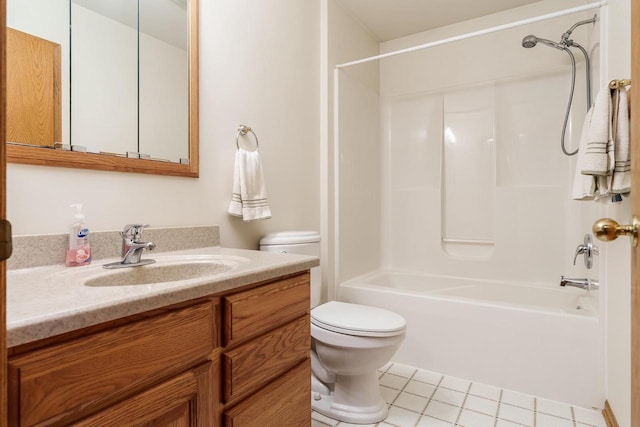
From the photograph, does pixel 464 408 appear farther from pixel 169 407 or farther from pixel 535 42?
pixel 535 42

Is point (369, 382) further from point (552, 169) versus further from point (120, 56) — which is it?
point (552, 169)

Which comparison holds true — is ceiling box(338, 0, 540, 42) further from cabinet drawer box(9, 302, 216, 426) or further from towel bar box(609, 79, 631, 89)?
cabinet drawer box(9, 302, 216, 426)

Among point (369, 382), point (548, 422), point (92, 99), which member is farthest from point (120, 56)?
point (548, 422)

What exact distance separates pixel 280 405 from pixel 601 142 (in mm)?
1442

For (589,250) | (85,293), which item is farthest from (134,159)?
(589,250)

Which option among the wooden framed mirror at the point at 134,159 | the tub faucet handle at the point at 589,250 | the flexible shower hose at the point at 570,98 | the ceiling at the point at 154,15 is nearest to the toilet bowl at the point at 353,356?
the wooden framed mirror at the point at 134,159

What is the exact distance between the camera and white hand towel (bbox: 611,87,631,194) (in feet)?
4.11

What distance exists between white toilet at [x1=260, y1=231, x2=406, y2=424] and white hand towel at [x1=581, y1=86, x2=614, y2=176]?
3.23 ft

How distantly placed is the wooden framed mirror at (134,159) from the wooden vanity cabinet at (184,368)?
2.22 feet

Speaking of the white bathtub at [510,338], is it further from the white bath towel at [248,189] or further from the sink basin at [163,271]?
the sink basin at [163,271]

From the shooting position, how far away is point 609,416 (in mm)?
1542

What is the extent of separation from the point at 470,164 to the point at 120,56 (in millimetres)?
2378

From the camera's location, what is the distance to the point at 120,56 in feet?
4.11

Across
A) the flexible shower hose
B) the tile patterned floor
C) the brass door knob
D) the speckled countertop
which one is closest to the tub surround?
the speckled countertop
